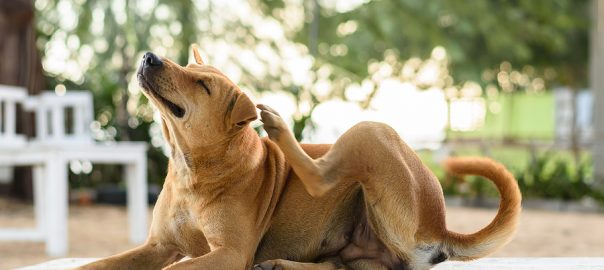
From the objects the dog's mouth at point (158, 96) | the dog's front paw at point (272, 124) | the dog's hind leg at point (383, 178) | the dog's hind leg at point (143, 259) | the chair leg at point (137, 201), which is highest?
the dog's mouth at point (158, 96)

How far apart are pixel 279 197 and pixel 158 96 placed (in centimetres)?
Result: 56

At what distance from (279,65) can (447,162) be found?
35.9 feet

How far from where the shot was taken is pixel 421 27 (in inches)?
542

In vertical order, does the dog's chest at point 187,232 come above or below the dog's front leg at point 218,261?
above

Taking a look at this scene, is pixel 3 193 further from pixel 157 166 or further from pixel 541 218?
pixel 541 218

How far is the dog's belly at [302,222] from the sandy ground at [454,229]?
3807 mm

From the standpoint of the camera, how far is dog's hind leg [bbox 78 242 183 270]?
3.05 meters

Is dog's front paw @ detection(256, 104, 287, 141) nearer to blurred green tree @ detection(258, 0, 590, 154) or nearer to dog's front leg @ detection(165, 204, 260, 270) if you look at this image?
dog's front leg @ detection(165, 204, 260, 270)

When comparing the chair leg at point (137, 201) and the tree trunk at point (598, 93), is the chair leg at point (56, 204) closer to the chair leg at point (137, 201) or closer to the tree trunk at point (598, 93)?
the chair leg at point (137, 201)

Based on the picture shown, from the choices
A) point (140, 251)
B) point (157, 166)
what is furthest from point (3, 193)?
point (140, 251)

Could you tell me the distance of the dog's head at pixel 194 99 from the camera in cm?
283

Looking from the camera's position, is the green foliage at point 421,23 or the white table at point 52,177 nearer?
the white table at point 52,177

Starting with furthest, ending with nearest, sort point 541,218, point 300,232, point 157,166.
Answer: point 157,166 < point 541,218 < point 300,232

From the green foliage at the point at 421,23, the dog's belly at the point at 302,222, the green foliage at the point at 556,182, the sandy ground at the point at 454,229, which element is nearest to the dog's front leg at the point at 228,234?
the dog's belly at the point at 302,222
